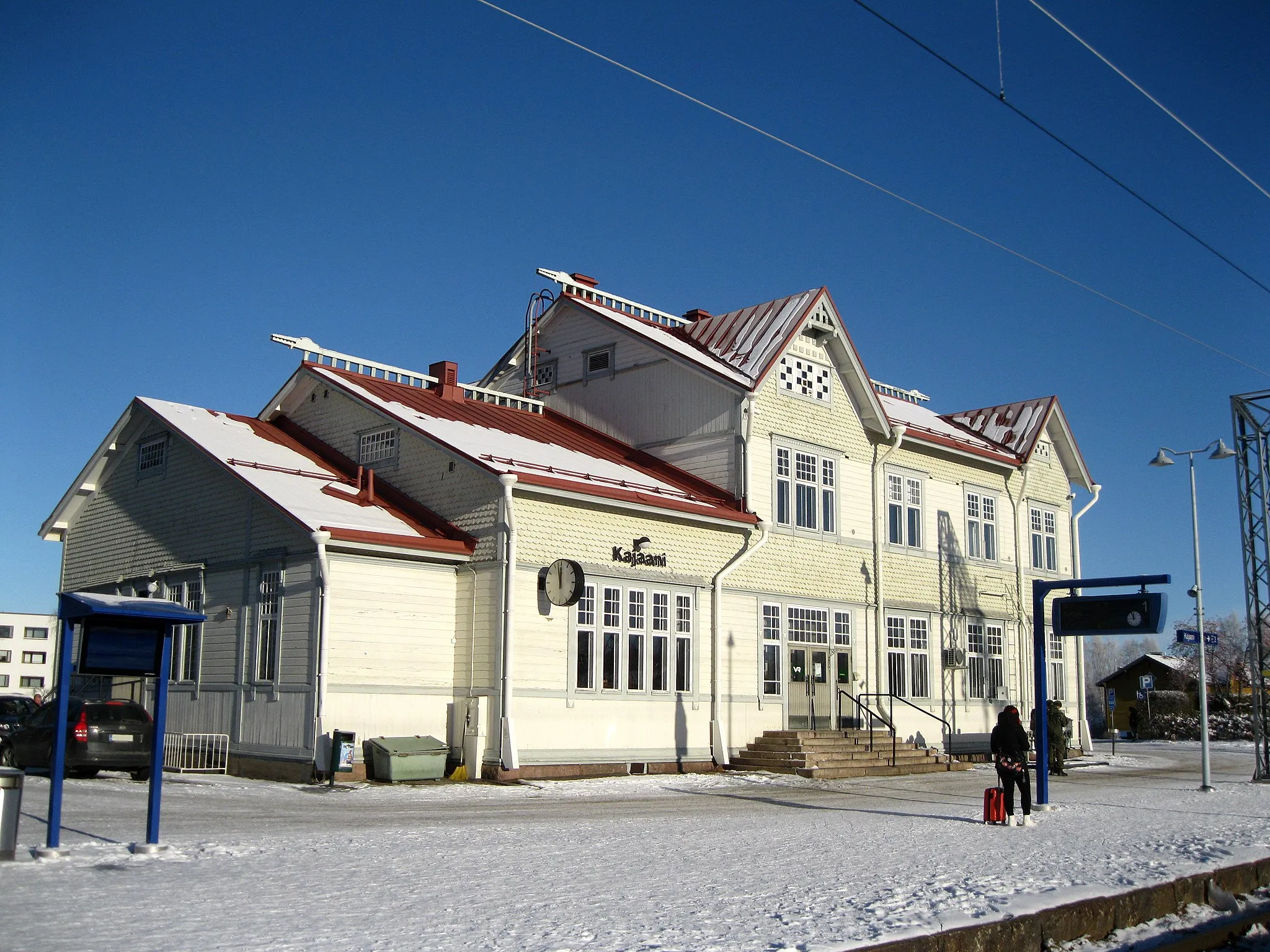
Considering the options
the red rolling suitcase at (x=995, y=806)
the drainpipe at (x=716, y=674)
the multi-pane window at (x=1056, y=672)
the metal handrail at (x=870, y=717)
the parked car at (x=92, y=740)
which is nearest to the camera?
the red rolling suitcase at (x=995, y=806)

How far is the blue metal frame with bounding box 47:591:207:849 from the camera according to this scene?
10.8 meters

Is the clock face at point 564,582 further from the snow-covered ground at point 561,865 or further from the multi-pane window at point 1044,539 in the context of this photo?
the multi-pane window at point 1044,539

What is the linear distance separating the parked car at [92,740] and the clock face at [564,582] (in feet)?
23.0

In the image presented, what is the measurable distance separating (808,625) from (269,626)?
11.7 metres

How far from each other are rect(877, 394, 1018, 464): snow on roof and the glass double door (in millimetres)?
6121

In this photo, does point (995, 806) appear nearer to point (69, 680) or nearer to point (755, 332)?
point (69, 680)

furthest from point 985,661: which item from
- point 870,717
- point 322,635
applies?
point 322,635

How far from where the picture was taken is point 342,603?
21109 millimetres

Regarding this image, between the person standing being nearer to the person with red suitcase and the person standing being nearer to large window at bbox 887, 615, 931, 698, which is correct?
large window at bbox 887, 615, 931, 698

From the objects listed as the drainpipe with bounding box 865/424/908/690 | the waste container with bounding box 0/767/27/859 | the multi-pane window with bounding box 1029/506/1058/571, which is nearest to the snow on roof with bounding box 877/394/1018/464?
the drainpipe with bounding box 865/424/908/690

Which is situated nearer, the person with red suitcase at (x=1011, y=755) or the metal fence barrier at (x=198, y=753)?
the person with red suitcase at (x=1011, y=755)

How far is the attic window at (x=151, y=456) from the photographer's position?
86.5 ft

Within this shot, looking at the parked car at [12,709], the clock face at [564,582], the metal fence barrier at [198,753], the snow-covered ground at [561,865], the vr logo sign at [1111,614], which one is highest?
the clock face at [564,582]

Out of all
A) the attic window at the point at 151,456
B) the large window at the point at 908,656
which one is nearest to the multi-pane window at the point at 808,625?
the large window at the point at 908,656
